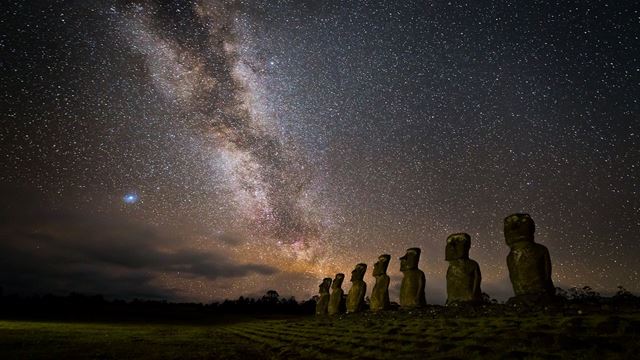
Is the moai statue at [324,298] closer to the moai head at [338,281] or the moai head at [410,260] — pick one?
the moai head at [338,281]

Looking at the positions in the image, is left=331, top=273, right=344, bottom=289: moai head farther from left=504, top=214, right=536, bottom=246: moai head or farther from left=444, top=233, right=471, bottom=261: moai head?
left=504, top=214, right=536, bottom=246: moai head

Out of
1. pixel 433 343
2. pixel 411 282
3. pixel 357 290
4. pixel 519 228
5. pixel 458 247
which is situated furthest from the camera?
pixel 357 290

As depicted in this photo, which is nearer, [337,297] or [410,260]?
[410,260]

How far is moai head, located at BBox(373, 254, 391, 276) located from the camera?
25.3m

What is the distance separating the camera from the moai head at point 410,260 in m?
22.1

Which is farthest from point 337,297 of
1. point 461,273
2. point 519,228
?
point 519,228

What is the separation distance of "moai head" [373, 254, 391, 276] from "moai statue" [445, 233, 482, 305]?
268 inches

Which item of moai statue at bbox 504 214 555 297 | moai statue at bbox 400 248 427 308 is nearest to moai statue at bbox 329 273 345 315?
moai statue at bbox 400 248 427 308

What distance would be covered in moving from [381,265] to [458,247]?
7516 mm

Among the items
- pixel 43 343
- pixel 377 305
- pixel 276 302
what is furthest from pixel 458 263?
pixel 276 302

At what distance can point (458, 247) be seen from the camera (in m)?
18.8

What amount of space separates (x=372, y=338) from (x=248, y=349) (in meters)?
7.02

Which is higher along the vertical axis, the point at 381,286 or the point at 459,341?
the point at 381,286

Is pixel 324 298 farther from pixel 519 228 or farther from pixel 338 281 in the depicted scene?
pixel 519 228
